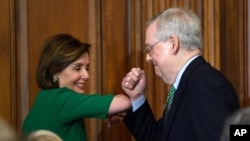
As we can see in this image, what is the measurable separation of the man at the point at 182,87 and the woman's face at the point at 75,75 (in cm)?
17

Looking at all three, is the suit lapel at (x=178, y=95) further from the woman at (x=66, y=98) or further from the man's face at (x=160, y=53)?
the woman at (x=66, y=98)

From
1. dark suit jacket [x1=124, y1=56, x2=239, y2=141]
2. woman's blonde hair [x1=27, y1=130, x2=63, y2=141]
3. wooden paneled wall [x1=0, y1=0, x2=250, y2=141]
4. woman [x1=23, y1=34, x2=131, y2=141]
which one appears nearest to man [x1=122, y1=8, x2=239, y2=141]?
dark suit jacket [x1=124, y1=56, x2=239, y2=141]

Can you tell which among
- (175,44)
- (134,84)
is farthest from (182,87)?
(134,84)

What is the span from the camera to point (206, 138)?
5.69 ft

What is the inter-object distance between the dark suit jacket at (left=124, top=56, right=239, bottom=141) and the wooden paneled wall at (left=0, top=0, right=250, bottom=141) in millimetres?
742

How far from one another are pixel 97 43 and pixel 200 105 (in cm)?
97

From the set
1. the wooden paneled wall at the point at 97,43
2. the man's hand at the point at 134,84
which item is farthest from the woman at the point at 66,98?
the wooden paneled wall at the point at 97,43

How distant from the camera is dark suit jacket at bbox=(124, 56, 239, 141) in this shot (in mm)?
1727

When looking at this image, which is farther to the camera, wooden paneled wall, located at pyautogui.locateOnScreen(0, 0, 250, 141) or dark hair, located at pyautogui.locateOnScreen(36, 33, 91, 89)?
wooden paneled wall, located at pyautogui.locateOnScreen(0, 0, 250, 141)

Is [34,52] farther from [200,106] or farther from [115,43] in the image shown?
[200,106]

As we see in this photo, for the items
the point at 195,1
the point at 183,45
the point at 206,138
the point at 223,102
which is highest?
the point at 195,1

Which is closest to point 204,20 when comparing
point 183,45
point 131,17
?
point 131,17

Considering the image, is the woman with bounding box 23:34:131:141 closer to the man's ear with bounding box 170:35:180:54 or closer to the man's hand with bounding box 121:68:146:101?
the man's hand with bounding box 121:68:146:101

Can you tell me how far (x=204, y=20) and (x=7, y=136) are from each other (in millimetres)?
1811
